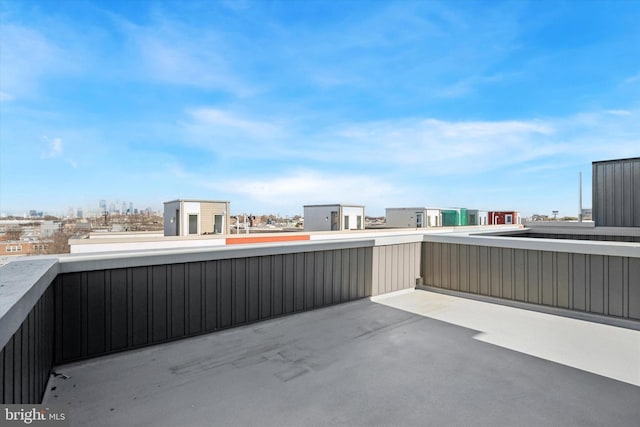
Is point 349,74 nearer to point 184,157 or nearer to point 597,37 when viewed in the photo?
point 597,37

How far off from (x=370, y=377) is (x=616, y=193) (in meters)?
6.92

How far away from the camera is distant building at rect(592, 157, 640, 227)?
5.86 m

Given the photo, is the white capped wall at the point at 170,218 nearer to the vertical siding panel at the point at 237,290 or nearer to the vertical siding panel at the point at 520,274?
the vertical siding panel at the point at 237,290

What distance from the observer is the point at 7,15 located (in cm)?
521

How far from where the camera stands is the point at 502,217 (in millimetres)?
31922

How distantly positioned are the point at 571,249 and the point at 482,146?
36.9 feet

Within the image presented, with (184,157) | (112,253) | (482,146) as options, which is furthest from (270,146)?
(112,253)

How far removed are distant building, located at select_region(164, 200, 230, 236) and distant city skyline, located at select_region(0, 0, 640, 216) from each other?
78 cm

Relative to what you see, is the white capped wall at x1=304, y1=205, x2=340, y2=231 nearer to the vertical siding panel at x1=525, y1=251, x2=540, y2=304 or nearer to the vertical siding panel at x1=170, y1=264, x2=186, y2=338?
the vertical siding panel at x1=525, y1=251, x2=540, y2=304

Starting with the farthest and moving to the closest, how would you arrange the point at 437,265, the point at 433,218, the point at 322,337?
1. the point at 433,218
2. the point at 437,265
3. the point at 322,337

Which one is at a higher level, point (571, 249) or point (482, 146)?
point (482, 146)

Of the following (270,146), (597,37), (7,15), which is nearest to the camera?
(7,15)

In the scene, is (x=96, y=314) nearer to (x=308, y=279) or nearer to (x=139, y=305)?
(x=139, y=305)

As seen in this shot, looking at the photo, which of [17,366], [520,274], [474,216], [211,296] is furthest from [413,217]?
[17,366]
